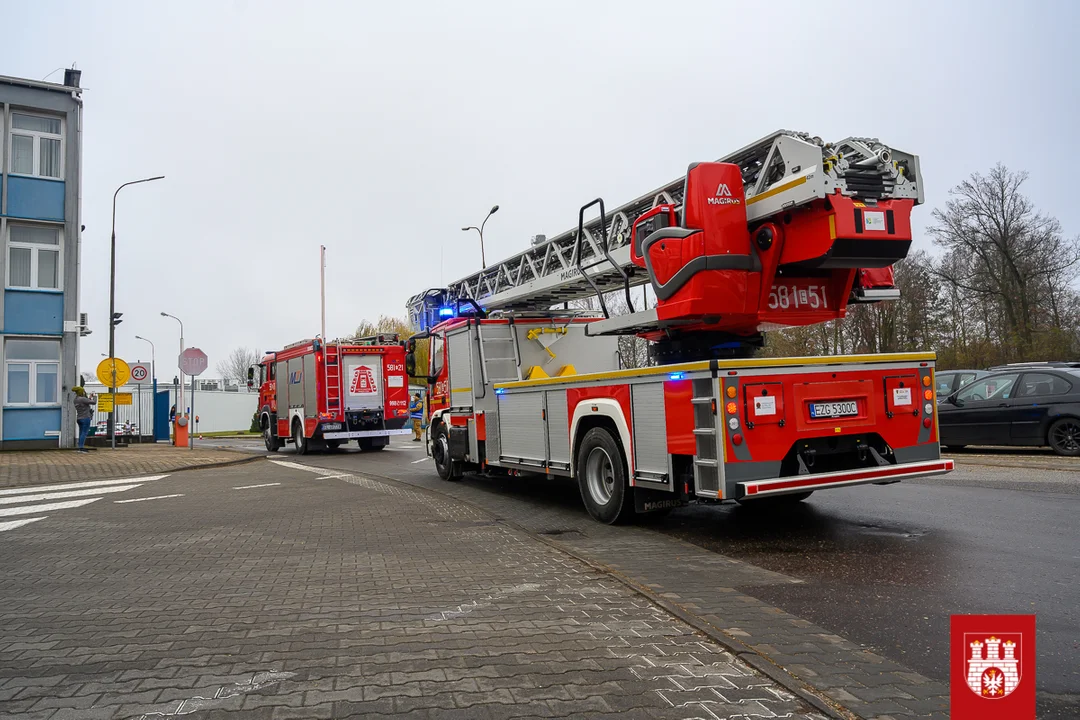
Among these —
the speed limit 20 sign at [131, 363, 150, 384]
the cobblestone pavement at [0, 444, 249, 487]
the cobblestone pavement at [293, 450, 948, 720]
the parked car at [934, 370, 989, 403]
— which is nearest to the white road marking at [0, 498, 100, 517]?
the cobblestone pavement at [0, 444, 249, 487]

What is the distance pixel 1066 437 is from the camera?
42.5ft

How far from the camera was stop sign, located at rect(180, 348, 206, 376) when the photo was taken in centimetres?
2152

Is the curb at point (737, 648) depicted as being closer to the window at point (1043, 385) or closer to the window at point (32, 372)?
the window at point (1043, 385)

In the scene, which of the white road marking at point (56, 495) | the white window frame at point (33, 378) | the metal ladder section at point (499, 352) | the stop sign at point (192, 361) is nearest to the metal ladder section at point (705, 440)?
the metal ladder section at point (499, 352)

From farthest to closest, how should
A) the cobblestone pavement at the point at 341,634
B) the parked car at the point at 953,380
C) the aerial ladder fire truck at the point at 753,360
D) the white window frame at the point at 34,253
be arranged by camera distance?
the white window frame at the point at 34,253 → the parked car at the point at 953,380 → the aerial ladder fire truck at the point at 753,360 → the cobblestone pavement at the point at 341,634

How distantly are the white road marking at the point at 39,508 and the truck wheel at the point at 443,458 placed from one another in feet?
16.8

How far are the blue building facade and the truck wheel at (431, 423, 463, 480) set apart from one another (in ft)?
42.4

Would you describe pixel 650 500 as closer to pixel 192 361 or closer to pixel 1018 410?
pixel 1018 410

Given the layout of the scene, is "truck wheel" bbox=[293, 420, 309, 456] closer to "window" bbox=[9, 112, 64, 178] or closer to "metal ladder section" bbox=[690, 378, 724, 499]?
"window" bbox=[9, 112, 64, 178]

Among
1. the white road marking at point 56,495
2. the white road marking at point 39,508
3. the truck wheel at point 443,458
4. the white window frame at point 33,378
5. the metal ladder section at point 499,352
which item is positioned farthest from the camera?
the white window frame at point 33,378

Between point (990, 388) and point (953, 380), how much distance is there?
1.13 meters

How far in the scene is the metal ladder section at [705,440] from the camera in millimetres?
6586

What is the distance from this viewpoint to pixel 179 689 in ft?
12.1

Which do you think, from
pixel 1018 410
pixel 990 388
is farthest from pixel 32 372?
pixel 1018 410
